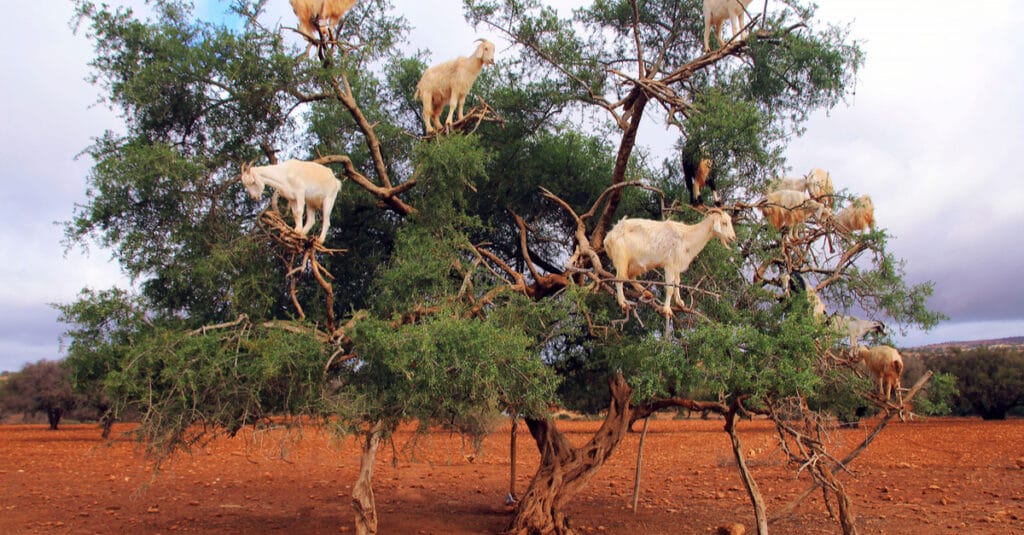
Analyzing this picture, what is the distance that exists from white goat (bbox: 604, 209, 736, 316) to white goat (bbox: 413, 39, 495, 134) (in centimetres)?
305

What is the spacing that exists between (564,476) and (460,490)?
597 centimetres

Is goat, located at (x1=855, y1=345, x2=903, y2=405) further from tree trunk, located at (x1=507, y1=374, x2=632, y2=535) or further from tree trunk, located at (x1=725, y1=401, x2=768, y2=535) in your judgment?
tree trunk, located at (x1=507, y1=374, x2=632, y2=535)

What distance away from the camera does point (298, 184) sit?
8.23 metres

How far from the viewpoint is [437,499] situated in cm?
1473

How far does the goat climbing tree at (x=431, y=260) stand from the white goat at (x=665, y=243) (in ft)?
1.35

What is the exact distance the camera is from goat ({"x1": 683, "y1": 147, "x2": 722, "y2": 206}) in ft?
32.3

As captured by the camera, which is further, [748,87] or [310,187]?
[748,87]

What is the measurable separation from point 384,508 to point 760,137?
912 cm

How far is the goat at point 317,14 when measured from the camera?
8.75 metres

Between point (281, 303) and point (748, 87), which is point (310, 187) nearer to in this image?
point (281, 303)

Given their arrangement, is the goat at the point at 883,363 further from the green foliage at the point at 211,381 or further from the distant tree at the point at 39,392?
the distant tree at the point at 39,392

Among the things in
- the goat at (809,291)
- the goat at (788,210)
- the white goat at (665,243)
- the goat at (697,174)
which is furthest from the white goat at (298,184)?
the goat at (809,291)

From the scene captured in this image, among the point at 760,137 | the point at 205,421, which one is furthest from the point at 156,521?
the point at 760,137

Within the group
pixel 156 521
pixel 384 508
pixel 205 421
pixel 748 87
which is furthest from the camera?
pixel 384 508
